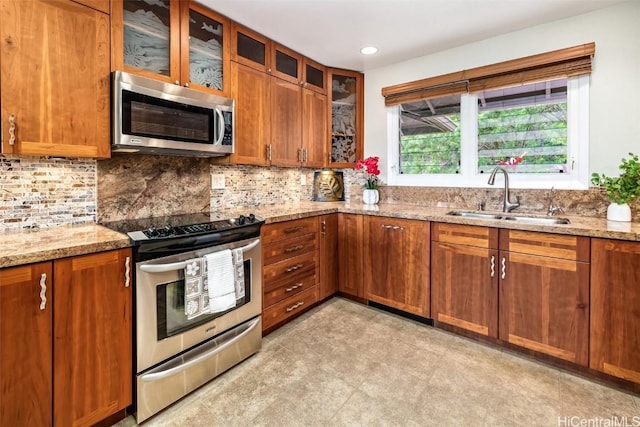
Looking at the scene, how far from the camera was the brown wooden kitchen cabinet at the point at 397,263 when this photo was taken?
8.23 ft

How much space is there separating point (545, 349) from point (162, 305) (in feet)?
7.57

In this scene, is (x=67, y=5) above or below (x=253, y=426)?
above

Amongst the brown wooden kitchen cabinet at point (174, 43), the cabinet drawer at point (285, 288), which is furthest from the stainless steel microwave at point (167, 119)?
the cabinet drawer at point (285, 288)

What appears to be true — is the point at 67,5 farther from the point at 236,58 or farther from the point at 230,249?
the point at 230,249

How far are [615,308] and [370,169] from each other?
209 cm

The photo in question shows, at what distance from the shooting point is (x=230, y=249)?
74.9 inches

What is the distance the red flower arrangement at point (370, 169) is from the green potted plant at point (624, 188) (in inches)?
67.7

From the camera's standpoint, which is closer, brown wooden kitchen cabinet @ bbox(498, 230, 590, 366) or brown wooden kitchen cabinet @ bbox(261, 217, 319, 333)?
brown wooden kitchen cabinet @ bbox(498, 230, 590, 366)

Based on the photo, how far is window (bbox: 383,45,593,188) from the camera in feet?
7.82

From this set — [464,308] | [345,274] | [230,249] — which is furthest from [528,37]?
[230,249]

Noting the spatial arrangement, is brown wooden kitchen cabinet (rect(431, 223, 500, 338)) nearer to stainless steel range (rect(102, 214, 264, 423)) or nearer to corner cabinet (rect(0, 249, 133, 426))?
stainless steel range (rect(102, 214, 264, 423))

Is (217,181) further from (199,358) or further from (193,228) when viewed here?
(199,358)

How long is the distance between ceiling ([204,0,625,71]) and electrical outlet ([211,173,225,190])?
119 centimetres

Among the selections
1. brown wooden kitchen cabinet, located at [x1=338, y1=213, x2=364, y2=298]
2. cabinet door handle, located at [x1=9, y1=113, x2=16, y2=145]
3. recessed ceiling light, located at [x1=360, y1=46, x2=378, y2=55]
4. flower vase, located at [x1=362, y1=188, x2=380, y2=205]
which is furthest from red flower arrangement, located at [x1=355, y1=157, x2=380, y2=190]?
cabinet door handle, located at [x1=9, y1=113, x2=16, y2=145]
